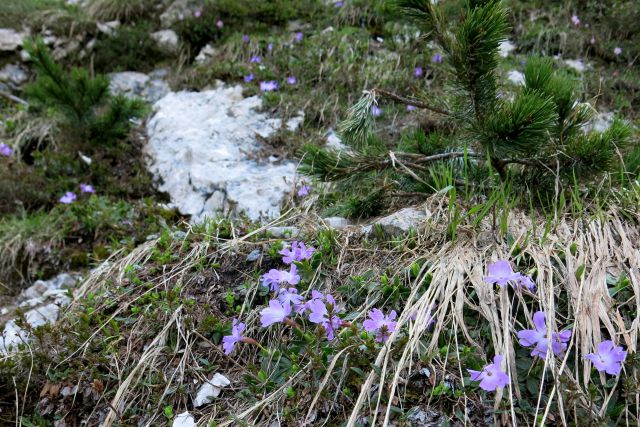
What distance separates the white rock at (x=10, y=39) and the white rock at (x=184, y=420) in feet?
21.2

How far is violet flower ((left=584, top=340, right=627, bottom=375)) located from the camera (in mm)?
1757

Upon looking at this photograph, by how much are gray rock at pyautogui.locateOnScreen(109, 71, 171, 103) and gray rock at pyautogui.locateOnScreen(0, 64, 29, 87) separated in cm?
112

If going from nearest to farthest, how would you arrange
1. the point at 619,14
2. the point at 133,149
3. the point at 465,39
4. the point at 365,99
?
the point at 465,39, the point at 365,99, the point at 133,149, the point at 619,14

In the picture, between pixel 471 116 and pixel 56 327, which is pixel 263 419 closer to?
pixel 56 327

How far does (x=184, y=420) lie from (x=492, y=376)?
1.18 m

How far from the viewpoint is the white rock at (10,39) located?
6.72m

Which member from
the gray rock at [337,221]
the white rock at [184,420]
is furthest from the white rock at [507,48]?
the white rock at [184,420]

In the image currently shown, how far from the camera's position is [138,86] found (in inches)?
261

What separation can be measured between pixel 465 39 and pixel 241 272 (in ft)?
4.96

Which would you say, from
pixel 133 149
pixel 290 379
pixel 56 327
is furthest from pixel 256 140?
pixel 290 379

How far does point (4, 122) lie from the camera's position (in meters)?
5.81

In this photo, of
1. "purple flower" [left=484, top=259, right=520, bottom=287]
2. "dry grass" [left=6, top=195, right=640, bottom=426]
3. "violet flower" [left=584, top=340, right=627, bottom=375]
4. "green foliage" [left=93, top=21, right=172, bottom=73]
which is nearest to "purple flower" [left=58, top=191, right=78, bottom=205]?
"dry grass" [left=6, top=195, right=640, bottom=426]

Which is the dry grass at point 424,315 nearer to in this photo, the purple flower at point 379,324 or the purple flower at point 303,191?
the purple flower at point 379,324

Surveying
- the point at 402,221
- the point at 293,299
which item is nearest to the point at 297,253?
the point at 293,299
